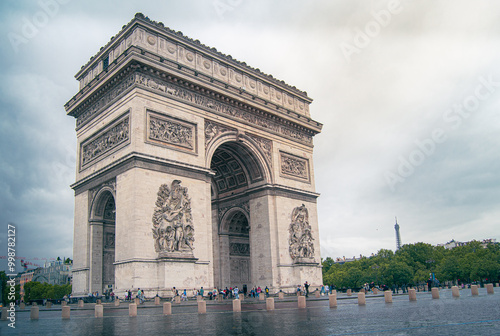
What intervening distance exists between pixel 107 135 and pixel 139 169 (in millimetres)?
5216

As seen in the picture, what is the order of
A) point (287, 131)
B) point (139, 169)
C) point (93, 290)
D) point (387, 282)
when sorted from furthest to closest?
1. point (387, 282)
2. point (287, 131)
3. point (93, 290)
4. point (139, 169)

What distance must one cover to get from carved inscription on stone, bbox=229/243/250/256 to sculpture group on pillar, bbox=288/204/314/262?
20.1 feet

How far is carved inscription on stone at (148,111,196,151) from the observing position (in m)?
28.2

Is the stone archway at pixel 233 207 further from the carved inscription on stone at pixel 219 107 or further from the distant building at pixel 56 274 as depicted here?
the distant building at pixel 56 274

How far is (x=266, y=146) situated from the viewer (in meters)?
36.6

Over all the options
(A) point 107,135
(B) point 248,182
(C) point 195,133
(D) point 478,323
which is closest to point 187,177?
(C) point 195,133

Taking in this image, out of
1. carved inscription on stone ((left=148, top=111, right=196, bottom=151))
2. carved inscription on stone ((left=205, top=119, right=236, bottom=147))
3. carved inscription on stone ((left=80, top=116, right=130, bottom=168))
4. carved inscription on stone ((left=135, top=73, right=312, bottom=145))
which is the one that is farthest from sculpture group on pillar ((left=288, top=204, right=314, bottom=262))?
carved inscription on stone ((left=80, top=116, right=130, bottom=168))

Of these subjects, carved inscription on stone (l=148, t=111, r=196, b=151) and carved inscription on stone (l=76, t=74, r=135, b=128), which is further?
carved inscription on stone (l=76, t=74, r=135, b=128)

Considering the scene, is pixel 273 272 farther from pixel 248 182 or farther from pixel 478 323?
pixel 478 323

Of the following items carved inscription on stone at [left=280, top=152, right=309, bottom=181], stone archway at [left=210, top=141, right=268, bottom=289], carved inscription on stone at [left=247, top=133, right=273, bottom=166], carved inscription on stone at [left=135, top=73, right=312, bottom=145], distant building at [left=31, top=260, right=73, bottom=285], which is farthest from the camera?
distant building at [left=31, top=260, right=73, bottom=285]

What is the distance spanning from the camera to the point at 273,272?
3381cm

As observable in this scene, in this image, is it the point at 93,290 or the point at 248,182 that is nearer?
the point at 93,290

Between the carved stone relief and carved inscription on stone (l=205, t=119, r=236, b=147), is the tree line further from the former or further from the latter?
carved inscription on stone (l=205, t=119, r=236, b=147)

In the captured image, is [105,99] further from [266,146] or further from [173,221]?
[266,146]
